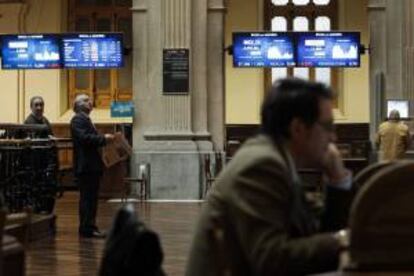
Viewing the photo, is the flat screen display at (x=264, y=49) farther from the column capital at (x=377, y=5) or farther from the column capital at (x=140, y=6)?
the column capital at (x=140, y=6)

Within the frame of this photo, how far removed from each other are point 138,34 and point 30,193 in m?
7.26

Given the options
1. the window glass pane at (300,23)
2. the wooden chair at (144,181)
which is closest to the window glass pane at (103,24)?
the window glass pane at (300,23)

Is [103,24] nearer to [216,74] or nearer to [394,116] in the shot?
[216,74]

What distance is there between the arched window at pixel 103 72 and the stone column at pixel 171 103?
439cm

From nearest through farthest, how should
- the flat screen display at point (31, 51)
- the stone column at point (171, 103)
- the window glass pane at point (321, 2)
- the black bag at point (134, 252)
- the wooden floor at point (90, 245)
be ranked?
the black bag at point (134, 252), the wooden floor at point (90, 245), the stone column at point (171, 103), the flat screen display at point (31, 51), the window glass pane at point (321, 2)

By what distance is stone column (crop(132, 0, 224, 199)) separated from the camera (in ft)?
54.0

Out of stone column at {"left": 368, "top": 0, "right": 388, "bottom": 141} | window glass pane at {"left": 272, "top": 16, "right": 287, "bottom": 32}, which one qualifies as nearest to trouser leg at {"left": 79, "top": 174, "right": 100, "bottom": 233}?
stone column at {"left": 368, "top": 0, "right": 388, "bottom": 141}

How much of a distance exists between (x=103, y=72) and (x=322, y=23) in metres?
5.30

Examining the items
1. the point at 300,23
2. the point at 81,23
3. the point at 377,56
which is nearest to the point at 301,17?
the point at 300,23

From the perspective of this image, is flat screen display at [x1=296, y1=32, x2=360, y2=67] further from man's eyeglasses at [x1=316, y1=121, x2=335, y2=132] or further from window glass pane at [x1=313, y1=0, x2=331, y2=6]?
man's eyeglasses at [x1=316, y1=121, x2=335, y2=132]

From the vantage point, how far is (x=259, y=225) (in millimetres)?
2373

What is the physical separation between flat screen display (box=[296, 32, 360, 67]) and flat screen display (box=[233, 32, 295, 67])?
8.1 inches

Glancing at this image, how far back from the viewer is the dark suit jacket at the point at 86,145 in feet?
32.7

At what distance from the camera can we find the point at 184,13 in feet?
54.9
